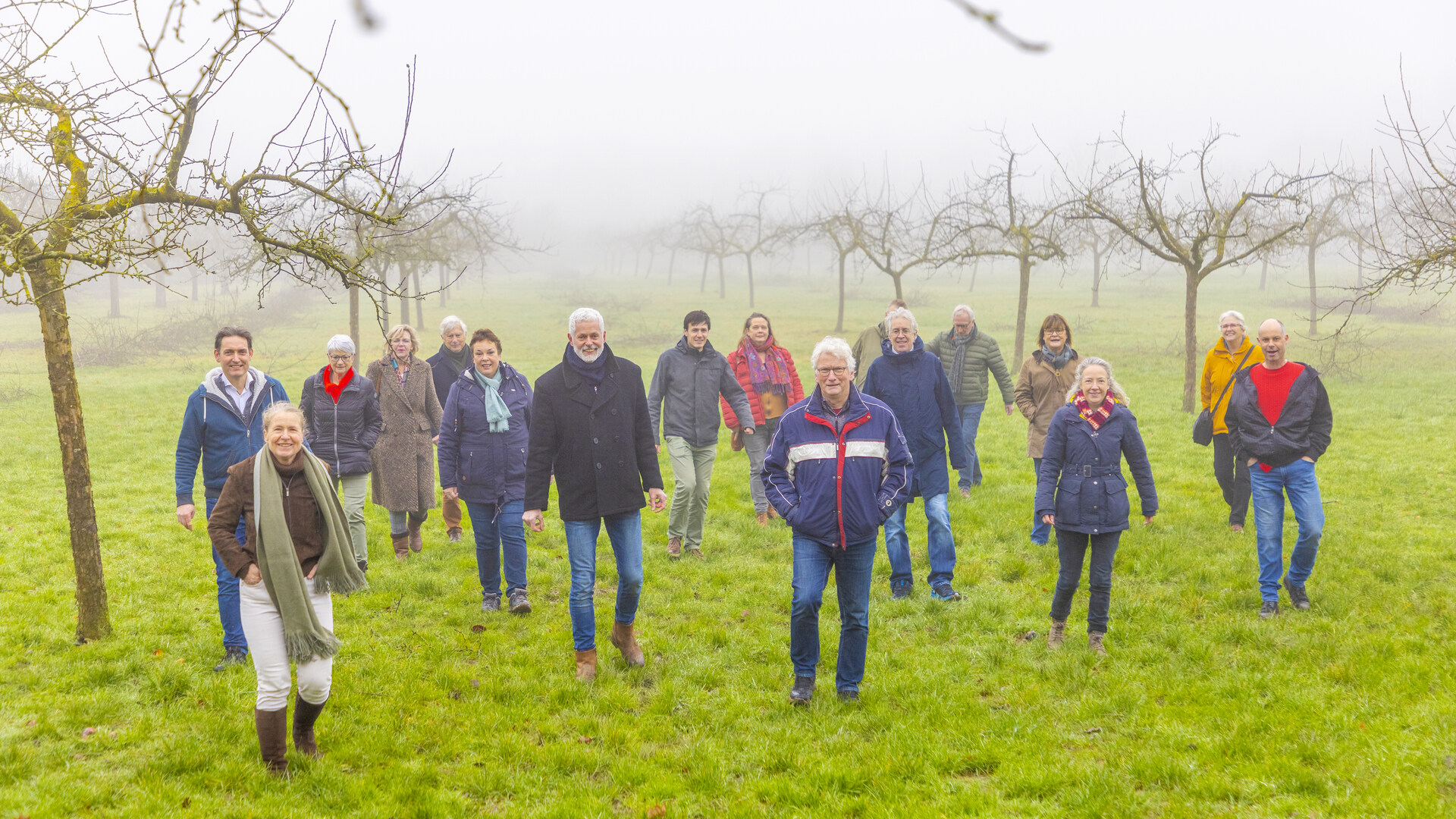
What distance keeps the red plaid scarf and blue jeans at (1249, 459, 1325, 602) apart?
149 cm

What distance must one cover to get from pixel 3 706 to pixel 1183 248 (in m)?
16.7

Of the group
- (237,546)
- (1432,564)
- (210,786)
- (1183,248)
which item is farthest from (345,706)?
(1183,248)

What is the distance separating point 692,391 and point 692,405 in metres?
0.13

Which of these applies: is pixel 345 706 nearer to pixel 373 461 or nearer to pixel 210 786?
pixel 210 786

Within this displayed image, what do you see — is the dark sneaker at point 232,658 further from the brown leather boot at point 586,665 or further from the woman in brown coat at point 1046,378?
the woman in brown coat at point 1046,378

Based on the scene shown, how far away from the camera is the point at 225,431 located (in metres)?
5.38

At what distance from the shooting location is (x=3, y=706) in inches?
185

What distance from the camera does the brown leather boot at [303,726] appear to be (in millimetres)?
4254

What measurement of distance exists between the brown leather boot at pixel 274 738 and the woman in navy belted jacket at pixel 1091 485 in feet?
14.7

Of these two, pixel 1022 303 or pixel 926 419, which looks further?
pixel 1022 303

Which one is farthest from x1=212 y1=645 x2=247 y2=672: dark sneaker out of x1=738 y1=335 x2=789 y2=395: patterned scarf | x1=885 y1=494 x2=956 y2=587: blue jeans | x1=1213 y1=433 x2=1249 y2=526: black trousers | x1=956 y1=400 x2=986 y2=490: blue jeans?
x1=1213 y1=433 x2=1249 y2=526: black trousers

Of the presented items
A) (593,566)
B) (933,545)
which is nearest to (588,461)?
(593,566)

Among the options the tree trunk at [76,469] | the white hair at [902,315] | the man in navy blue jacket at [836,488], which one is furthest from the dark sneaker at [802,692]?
the tree trunk at [76,469]

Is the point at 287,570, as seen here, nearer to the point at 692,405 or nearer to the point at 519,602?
the point at 519,602
